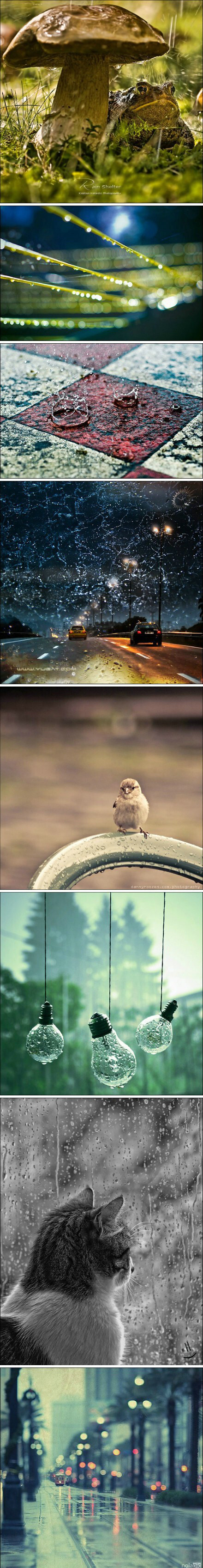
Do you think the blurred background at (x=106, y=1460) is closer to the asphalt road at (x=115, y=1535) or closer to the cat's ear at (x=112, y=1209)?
the asphalt road at (x=115, y=1535)

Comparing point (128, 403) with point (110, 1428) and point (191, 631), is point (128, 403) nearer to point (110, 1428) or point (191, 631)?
point (191, 631)

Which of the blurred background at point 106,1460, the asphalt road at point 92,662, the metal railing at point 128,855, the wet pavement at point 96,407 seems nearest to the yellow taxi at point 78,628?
the asphalt road at point 92,662

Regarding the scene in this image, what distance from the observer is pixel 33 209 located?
93.1 inches

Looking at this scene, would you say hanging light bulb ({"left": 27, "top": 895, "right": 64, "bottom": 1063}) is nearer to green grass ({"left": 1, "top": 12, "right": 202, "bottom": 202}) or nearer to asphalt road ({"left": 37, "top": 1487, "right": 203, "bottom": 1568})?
asphalt road ({"left": 37, "top": 1487, "right": 203, "bottom": 1568})

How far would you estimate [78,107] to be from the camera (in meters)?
2.30

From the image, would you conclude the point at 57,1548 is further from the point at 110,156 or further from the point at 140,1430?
the point at 110,156

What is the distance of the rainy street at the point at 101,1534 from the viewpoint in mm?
2387

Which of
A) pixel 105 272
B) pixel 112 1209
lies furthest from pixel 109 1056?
pixel 105 272

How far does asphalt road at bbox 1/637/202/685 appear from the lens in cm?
244

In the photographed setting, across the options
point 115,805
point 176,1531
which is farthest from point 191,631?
point 176,1531

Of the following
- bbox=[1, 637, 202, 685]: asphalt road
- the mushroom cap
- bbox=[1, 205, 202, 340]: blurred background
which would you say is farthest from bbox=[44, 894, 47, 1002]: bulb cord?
the mushroom cap

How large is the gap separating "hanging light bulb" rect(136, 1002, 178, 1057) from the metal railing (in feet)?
1.02

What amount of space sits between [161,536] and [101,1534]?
2.09 metres

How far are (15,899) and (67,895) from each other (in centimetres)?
11
